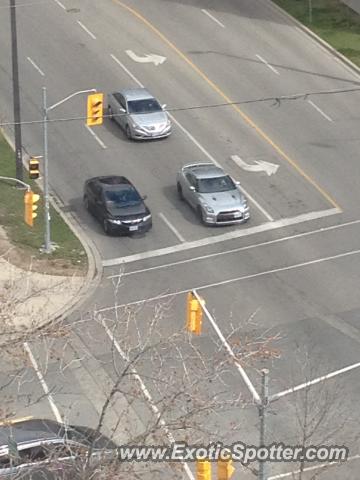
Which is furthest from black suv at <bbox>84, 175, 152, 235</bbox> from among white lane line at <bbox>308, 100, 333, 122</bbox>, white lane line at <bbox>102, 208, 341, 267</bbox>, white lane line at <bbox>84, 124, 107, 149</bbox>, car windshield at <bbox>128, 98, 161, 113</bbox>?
white lane line at <bbox>308, 100, 333, 122</bbox>

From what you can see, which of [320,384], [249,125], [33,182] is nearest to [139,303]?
[320,384]

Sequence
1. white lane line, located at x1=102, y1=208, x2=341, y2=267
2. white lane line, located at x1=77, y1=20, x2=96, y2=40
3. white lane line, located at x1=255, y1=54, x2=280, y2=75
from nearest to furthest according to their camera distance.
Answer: white lane line, located at x1=102, y1=208, x2=341, y2=267, white lane line, located at x1=255, y1=54, x2=280, y2=75, white lane line, located at x1=77, y1=20, x2=96, y2=40

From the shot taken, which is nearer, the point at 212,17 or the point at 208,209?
the point at 208,209

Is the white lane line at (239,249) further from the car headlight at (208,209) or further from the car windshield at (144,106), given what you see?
the car windshield at (144,106)

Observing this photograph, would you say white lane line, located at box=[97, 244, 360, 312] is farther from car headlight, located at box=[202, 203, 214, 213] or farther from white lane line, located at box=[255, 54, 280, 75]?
white lane line, located at box=[255, 54, 280, 75]

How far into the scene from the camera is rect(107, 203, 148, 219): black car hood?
131ft

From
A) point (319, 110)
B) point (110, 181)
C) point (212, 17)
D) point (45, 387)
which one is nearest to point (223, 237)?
point (110, 181)

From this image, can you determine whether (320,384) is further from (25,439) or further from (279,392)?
(25,439)

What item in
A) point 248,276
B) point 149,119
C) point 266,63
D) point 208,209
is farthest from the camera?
point 266,63

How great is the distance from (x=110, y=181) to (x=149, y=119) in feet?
20.6

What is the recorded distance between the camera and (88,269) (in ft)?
123

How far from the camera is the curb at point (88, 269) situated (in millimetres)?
34644

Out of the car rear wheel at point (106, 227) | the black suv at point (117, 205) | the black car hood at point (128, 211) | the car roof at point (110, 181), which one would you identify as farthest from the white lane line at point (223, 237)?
the car roof at point (110, 181)

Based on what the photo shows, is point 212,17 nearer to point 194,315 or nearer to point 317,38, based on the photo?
point 317,38
